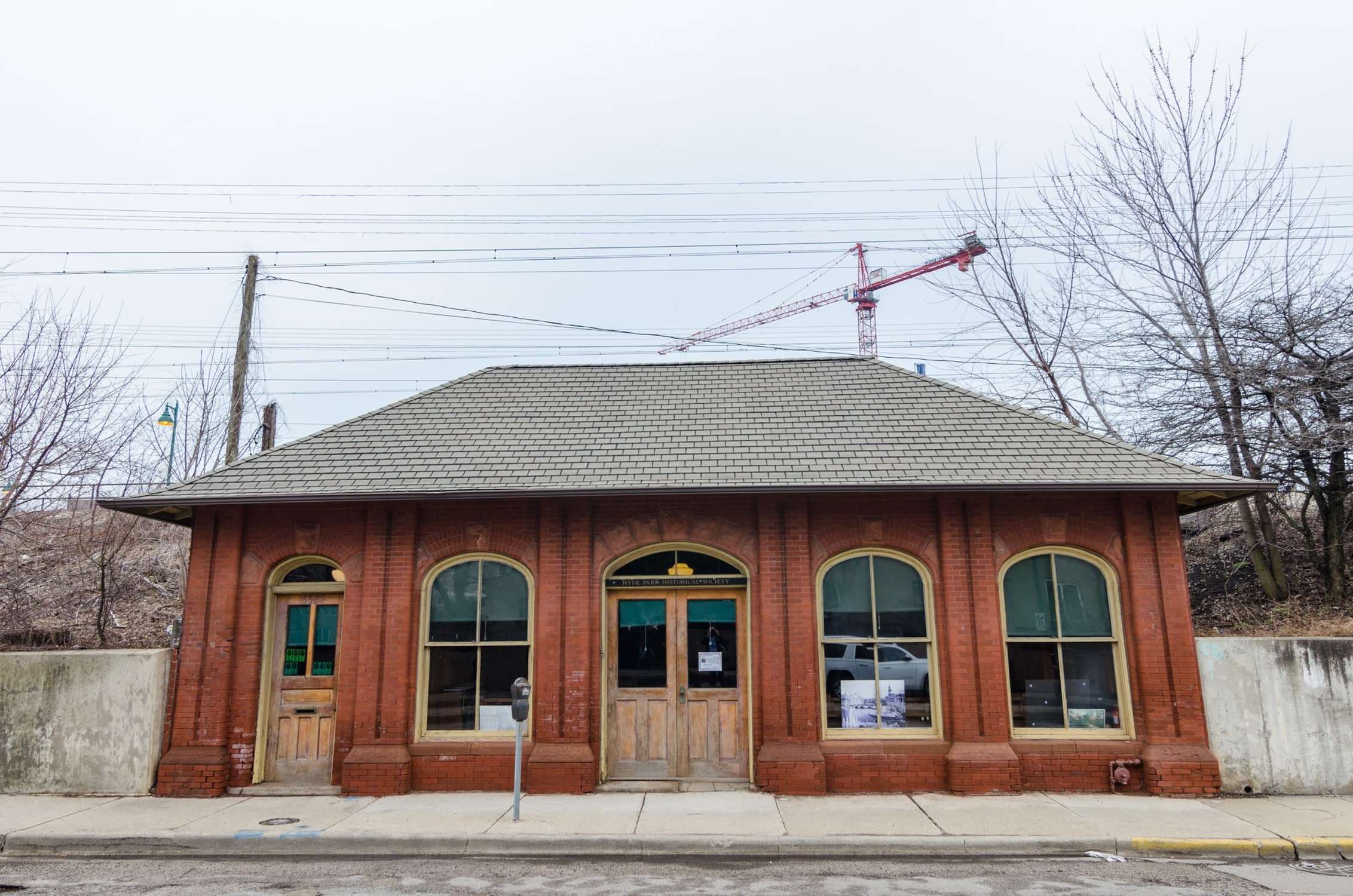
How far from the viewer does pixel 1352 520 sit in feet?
46.4

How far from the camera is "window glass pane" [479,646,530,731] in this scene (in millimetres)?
10141

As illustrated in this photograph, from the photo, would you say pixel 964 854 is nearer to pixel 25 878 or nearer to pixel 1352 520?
pixel 25 878

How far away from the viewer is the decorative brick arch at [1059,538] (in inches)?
396

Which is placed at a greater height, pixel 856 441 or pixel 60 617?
pixel 856 441

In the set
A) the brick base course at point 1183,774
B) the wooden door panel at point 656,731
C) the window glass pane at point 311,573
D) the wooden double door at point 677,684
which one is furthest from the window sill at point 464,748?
the brick base course at point 1183,774

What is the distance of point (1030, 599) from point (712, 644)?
3.93 meters

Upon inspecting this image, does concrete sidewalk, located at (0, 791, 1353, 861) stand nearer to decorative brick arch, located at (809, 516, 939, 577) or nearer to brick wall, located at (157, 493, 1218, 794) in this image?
brick wall, located at (157, 493, 1218, 794)

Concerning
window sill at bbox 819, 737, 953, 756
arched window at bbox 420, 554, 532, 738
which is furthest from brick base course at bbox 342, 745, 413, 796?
window sill at bbox 819, 737, 953, 756

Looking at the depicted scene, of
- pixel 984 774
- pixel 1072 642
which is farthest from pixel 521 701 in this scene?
pixel 1072 642

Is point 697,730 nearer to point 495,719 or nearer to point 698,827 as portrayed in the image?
point 698,827

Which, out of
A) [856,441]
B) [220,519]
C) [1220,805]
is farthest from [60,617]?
[1220,805]

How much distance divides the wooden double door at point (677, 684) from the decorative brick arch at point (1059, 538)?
3.27 m

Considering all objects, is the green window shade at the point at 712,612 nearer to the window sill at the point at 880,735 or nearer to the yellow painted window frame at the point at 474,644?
the window sill at the point at 880,735

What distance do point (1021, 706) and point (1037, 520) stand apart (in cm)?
223
